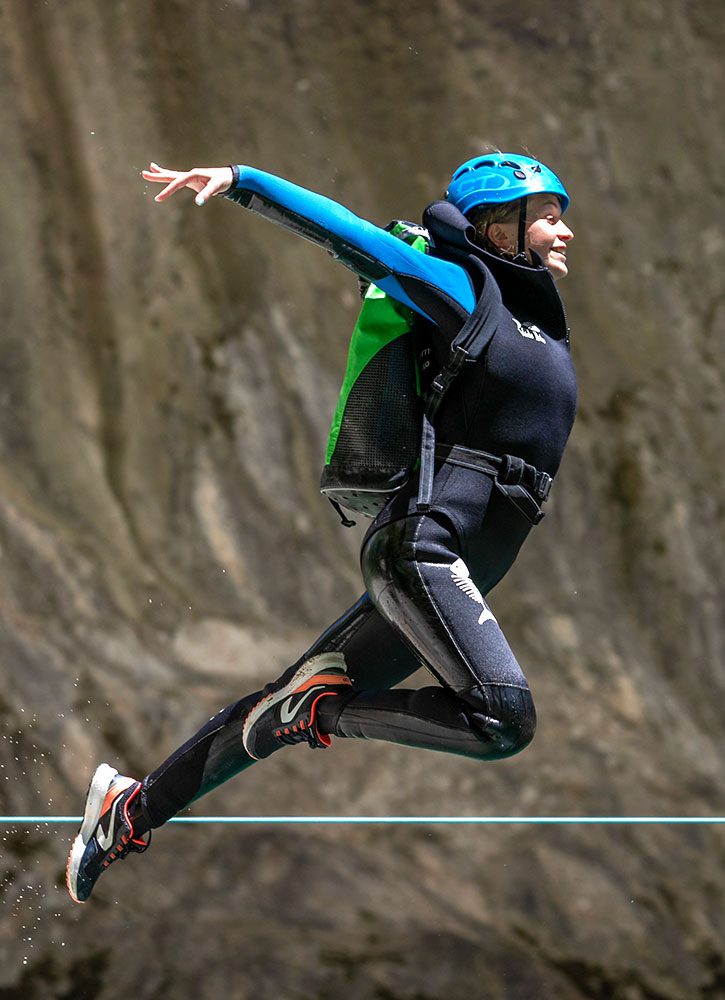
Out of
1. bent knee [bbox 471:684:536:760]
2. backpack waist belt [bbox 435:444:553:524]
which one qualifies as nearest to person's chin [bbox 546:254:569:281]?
backpack waist belt [bbox 435:444:553:524]

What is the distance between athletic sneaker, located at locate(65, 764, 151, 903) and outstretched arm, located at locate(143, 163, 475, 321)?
126cm

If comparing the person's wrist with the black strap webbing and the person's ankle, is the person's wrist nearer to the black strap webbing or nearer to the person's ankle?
the black strap webbing

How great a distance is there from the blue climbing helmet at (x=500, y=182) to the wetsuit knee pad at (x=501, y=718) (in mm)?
1009

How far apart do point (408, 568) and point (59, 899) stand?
3211mm

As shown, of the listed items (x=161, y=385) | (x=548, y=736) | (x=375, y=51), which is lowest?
(x=548, y=736)

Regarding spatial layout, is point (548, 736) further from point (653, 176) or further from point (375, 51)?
point (375, 51)

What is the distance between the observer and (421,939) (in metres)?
5.73

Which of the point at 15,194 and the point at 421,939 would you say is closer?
the point at 421,939

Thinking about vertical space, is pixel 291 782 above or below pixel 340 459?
below

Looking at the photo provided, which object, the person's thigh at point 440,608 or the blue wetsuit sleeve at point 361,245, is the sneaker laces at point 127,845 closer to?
the person's thigh at point 440,608

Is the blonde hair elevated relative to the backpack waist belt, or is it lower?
elevated

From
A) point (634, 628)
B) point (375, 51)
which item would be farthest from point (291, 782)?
point (375, 51)

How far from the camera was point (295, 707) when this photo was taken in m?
3.06

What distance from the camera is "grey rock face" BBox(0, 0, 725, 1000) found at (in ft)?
19.6
